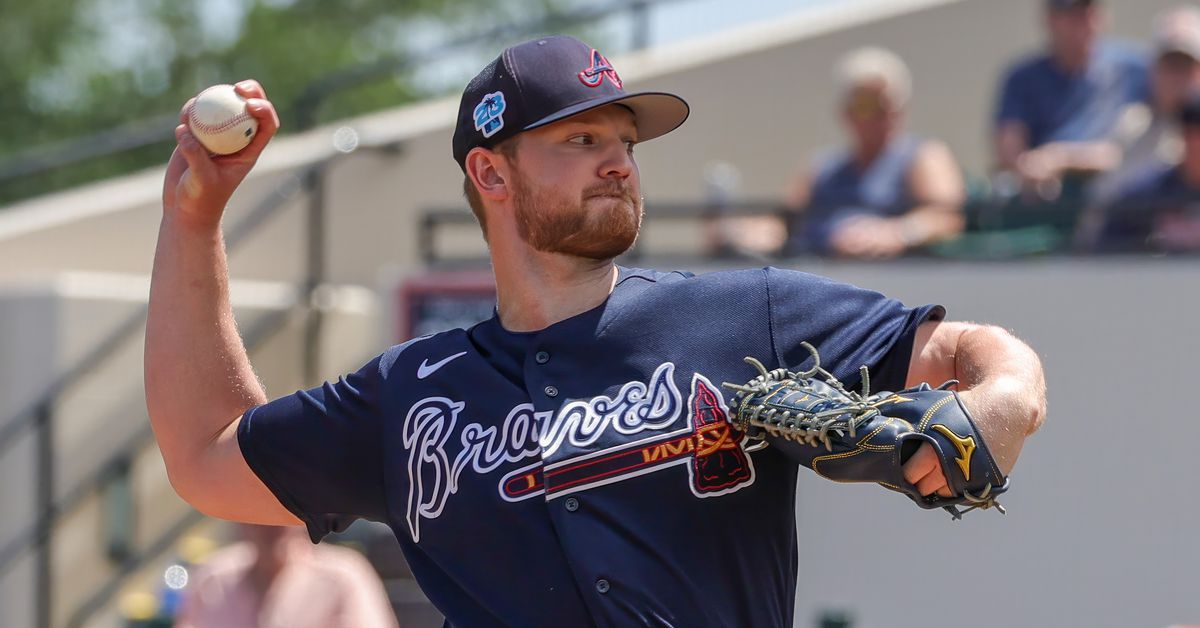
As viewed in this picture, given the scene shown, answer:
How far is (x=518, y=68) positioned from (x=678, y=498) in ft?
2.66

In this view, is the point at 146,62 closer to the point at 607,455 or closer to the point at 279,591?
the point at 279,591

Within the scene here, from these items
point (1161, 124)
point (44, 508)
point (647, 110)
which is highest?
point (647, 110)

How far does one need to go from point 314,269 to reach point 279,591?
3.93 metres

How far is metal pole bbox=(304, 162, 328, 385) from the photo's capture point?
29.7 feet

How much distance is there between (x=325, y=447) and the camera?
2943 mm

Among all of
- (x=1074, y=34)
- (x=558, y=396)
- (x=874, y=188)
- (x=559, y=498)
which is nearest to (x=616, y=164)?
(x=558, y=396)

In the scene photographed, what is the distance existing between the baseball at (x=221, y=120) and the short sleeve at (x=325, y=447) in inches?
18.7

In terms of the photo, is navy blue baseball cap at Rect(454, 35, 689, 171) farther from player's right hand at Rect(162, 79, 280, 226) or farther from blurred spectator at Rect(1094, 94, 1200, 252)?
blurred spectator at Rect(1094, 94, 1200, 252)

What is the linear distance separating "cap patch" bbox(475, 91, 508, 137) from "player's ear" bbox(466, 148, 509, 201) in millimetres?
48

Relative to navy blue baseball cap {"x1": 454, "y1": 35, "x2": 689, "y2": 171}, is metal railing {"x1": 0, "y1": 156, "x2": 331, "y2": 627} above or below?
below

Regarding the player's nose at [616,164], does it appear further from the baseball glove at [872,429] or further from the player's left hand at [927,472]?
the player's left hand at [927,472]

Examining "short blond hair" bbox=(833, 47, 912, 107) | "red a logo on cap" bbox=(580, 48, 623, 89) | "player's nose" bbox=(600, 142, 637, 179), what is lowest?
"short blond hair" bbox=(833, 47, 912, 107)

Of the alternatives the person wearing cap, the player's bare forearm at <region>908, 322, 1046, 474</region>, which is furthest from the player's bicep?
the person wearing cap

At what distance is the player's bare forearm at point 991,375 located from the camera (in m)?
2.42
